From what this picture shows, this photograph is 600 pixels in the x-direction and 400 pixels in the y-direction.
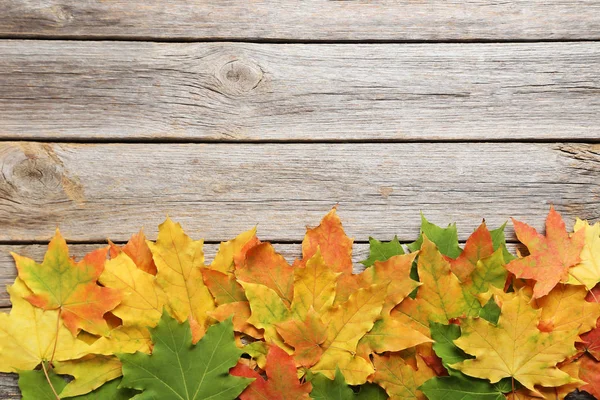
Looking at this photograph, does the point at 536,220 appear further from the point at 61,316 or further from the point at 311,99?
the point at 61,316

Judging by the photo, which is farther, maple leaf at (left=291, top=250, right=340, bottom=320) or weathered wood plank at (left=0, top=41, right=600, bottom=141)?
weathered wood plank at (left=0, top=41, right=600, bottom=141)

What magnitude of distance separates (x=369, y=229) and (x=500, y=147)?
12.1 inches

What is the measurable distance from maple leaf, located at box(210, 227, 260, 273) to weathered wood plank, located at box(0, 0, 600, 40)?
0.40 metres

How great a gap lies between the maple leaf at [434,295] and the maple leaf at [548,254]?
0.11 meters

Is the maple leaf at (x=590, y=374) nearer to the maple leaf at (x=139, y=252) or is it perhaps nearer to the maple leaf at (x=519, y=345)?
the maple leaf at (x=519, y=345)

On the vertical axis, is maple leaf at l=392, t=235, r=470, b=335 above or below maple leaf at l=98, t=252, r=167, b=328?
below

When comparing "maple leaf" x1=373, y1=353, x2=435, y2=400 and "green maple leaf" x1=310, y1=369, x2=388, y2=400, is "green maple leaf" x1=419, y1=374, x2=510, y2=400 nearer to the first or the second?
"maple leaf" x1=373, y1=353, x2=435, y2=400

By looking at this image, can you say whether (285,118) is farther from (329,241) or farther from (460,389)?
(460,389)

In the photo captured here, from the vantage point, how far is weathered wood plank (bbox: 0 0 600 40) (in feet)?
3.26

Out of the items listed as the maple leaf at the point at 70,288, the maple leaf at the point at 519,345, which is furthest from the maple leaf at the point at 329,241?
the maple leaf at the point at 70,288

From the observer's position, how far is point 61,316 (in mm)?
890

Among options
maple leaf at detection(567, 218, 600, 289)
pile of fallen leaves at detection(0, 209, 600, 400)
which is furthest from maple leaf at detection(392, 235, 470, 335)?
maple leaf at detection(567, 218, 600, 289)

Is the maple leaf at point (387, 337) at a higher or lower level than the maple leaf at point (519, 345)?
higher

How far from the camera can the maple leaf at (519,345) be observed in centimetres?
85
